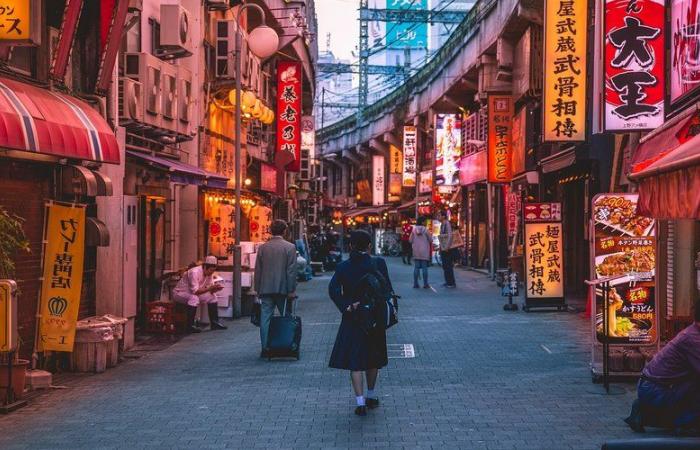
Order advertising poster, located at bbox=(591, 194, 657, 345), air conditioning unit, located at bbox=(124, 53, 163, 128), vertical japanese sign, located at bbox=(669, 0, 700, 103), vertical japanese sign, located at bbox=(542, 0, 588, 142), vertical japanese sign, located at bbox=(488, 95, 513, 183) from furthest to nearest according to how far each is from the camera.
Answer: vertical japanese sign, located at bbox=(488, 95, 513, 183)
vertical japanese sign, located at bbox=(542, 0, 588, 142)
air conditioning unit, located at bbox=(124, 53, 163, 128)
advertising poster, located at bbox=(591, 194, 657, 345)
vertical japanese sign, located at bbox=(669, 0, 700, 103)

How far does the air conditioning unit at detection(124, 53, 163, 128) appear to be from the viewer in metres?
16.1

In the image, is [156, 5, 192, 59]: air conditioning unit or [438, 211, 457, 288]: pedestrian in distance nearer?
[156, 5, 192, 59]: air conditioning unit

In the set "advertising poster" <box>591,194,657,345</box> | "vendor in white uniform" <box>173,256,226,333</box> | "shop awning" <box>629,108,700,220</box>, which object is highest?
"shop awning" <box>629,108,700,220</box>

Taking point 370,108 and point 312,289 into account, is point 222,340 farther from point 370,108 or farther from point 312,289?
point 370,108

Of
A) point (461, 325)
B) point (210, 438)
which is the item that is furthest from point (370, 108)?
point (210, 438)

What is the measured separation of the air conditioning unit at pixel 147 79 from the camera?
1611 cm

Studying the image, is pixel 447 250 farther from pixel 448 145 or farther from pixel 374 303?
pixel 448 145

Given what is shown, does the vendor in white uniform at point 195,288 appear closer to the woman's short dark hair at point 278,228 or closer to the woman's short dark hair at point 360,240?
the woman's short dark hair at point 278,228

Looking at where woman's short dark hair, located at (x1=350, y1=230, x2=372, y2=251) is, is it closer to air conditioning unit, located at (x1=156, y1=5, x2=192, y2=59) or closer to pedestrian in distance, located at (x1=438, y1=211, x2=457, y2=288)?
air conditioning unit, located at (x1=156, y1=5, x2=192, y2=59)

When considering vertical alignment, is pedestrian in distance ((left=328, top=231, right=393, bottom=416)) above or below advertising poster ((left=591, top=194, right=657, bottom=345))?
below

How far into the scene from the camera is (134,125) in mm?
16141

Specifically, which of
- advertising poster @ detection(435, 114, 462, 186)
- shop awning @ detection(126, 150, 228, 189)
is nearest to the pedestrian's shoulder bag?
shop awning @ detection(126, 150, 228, 189)

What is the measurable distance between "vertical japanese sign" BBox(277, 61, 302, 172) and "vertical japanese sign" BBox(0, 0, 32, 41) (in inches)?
979

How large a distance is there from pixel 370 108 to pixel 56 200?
177 feet
